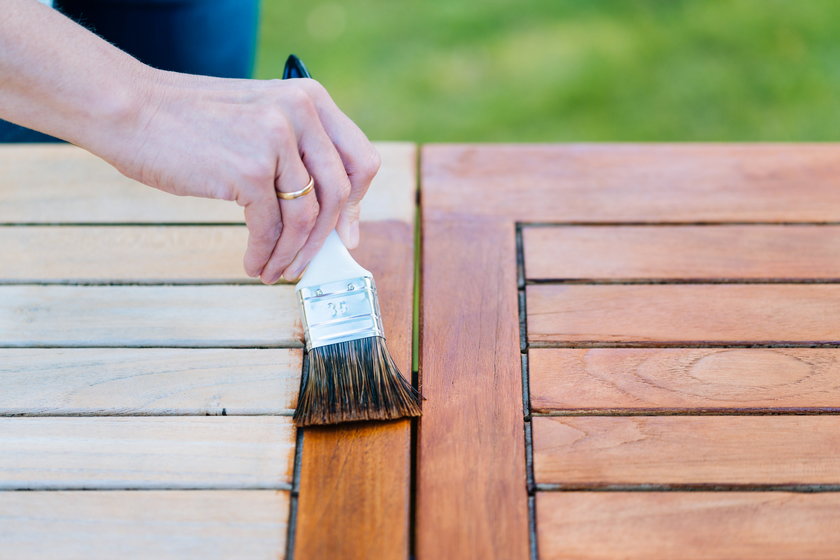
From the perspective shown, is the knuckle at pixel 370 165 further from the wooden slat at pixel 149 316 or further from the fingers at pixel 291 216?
the wooden slat at pixel 149 316

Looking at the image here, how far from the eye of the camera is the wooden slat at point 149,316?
1020 mm

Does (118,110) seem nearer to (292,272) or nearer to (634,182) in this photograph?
(292,272)

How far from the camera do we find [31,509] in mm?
849

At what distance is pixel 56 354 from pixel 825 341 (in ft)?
3.07

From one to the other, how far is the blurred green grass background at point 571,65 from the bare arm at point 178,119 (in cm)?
149

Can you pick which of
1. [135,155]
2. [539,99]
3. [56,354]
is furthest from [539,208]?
[539,99]

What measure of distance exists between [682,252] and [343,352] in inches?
19.1

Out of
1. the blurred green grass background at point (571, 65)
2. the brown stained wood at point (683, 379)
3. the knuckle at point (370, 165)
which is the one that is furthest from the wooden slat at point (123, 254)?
the blurred green grass background at point (571, 65)

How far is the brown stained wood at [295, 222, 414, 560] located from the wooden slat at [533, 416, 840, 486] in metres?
0.15

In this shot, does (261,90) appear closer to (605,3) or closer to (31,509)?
(31,509)

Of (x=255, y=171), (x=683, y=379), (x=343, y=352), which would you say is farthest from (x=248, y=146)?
(x=683, y=379)

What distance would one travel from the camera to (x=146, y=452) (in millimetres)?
897

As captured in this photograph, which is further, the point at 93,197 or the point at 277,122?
the point at 93,197

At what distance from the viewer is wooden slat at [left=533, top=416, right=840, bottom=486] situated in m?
0.87
